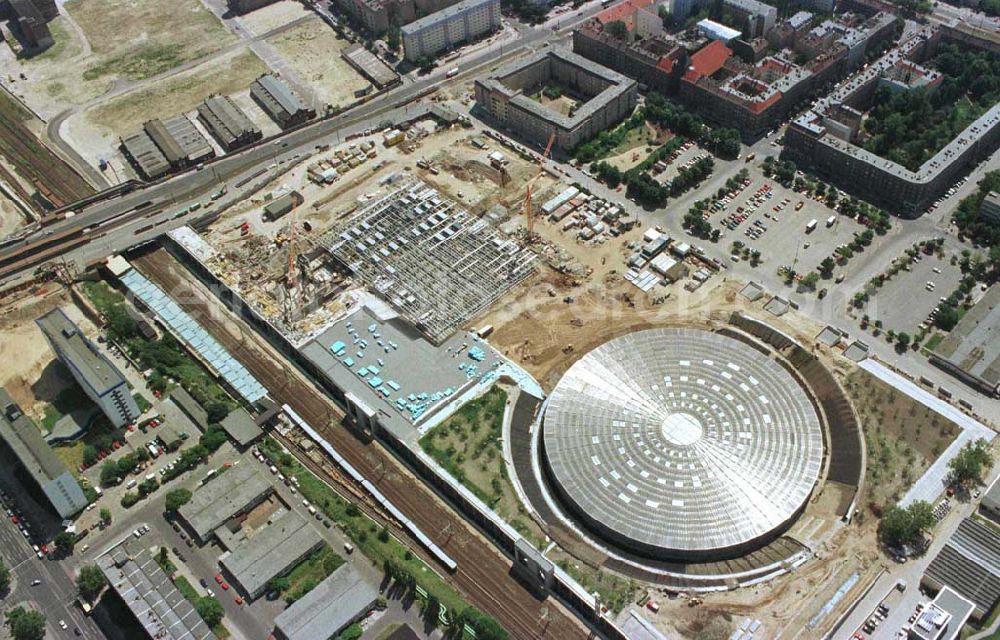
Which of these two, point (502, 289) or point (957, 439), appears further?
point (502, 289)

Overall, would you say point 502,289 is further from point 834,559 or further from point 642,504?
point 834,559

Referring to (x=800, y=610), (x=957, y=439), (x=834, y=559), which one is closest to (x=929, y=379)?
(x=957, y=439)

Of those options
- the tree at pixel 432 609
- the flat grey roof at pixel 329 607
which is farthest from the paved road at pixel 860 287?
the flat grey roof at pixel 329 607

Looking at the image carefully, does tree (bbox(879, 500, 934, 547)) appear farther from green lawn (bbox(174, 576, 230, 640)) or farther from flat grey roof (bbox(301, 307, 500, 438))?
green lawn (bbox(174, 576, 230, 640))

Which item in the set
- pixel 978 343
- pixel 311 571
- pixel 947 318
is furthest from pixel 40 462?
pixel 978 343

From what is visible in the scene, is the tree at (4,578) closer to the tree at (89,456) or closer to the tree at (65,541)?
the tree at (65,541)

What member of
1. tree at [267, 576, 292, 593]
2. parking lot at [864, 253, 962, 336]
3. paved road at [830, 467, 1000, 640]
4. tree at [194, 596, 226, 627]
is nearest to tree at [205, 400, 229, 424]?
tree at [267, 576, 292, 593]
